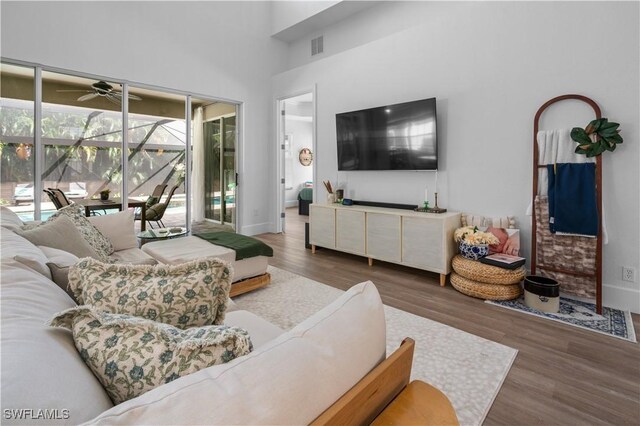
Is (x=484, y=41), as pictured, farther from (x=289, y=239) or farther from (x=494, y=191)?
(x=289, y=239)

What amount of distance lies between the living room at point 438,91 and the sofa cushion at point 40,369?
1.66 m

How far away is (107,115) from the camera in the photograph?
4391mm

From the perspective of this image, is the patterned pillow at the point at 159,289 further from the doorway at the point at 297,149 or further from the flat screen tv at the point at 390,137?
the doorway at the point at 297,149

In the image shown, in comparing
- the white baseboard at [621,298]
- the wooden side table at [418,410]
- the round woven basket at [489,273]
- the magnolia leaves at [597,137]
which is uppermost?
the magnolia leaves at [597,137]

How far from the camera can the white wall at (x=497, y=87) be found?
2.76 metres

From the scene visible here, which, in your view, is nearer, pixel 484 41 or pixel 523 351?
pixel 523 351

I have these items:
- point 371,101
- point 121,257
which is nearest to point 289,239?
point 371,101

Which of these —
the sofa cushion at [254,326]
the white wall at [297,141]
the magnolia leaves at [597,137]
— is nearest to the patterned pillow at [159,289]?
the sofa cushion at [254,326]

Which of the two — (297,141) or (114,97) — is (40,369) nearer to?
(114,97)

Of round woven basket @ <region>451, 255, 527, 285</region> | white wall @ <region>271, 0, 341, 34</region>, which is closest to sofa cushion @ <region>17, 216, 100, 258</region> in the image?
round woven basket @ <region>451, 255, 527, 285</region>

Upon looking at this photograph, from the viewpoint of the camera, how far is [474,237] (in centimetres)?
318

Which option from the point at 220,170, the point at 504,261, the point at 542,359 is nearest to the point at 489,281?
the point at 504,261

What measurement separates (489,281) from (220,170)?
4574mm

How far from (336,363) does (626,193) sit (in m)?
3.29
